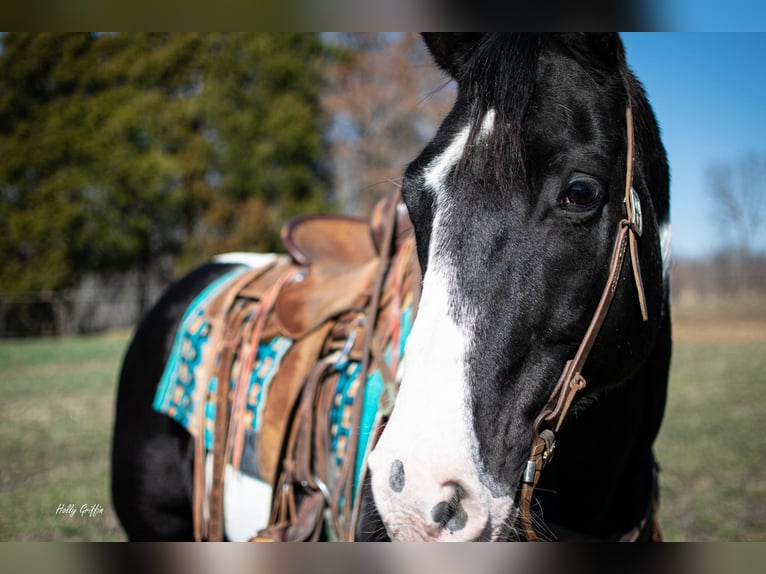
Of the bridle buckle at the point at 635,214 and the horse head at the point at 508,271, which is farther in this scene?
the bridle buckle at the point at 635,214

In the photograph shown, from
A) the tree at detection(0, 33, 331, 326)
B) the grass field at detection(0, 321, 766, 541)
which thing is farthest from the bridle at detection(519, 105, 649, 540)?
the tree at detection(0, 33, 331, 326)

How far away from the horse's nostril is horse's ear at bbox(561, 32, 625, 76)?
0.90m

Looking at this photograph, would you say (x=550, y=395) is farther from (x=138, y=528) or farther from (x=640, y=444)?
(x=138, y=528)

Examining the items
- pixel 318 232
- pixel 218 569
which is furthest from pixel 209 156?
pixel 218 569

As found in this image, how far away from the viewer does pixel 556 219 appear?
1.09 meters

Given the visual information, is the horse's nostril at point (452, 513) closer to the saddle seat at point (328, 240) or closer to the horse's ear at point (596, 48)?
the horse's ear at point (596, 48)

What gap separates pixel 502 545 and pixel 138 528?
5.99 feet

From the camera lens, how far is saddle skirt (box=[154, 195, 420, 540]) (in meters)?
1.64

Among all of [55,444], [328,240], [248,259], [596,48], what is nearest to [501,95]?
[596,48]

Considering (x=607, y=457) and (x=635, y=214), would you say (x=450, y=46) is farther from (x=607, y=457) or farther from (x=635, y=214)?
(x=607, y=457)

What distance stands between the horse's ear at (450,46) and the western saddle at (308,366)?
446mm

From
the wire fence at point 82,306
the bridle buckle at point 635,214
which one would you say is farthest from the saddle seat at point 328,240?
the wire fence at point 82,306

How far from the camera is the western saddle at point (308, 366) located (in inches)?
64.9

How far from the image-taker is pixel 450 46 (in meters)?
1.46
